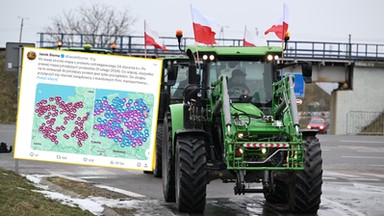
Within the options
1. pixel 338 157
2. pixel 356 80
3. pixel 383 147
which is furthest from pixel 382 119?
pixel 338 157

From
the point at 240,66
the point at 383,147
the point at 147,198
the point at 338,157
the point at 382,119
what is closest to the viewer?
the point at 240,66

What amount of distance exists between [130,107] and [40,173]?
19.8 ft

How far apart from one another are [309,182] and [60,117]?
4.56 meters

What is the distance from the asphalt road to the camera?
12.9 meters

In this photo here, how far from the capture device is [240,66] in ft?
43.7

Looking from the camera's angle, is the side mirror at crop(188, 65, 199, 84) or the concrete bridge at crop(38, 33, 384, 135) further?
the concrete bridge at crop(38, 33, 384, 135)

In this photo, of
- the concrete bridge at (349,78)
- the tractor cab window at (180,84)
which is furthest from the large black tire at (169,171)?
the concrete bridge at (349,78)

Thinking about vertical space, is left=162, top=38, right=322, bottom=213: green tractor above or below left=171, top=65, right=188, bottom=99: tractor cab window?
below

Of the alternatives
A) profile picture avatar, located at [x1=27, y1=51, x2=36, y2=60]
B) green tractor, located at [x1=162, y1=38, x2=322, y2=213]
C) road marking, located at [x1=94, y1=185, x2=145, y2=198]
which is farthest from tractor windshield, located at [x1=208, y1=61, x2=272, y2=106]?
profile picture avatar, located at [x1=27, y1=51, x2=36, y2=60]

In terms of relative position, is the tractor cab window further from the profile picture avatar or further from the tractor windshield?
the profile picture avatar

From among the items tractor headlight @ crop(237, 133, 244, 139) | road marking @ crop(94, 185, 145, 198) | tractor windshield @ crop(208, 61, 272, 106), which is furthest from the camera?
road marking @ crop(94, 185, 145, 198)

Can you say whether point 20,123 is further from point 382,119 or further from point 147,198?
point 382,119

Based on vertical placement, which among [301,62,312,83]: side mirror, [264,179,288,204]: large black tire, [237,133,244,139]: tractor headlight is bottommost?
[264,179,288,204]: large black tire

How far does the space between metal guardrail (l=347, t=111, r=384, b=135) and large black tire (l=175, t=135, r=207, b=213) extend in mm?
41958
